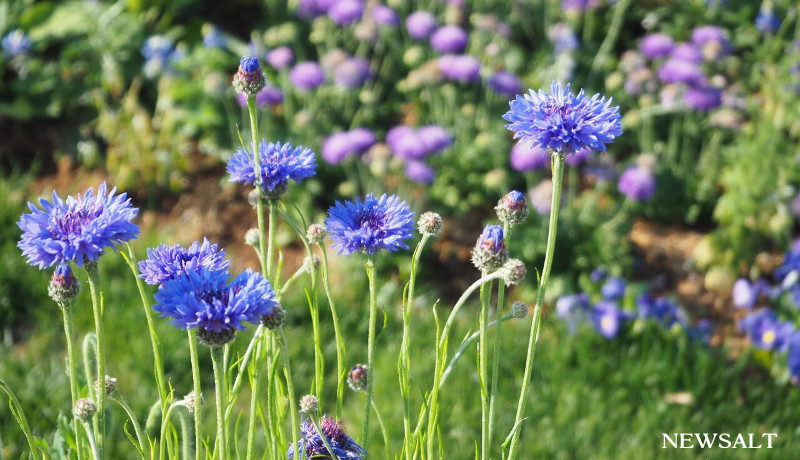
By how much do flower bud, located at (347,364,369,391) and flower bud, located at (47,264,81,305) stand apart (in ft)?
1.43

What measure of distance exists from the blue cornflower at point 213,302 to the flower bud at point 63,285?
193mm

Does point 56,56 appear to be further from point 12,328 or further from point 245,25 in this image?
point 12,328

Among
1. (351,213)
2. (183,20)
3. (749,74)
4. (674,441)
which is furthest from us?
(183,20)

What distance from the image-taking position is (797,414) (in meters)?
2.59

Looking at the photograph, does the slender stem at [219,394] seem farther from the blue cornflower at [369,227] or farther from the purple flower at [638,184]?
the purple flower at [638,184]

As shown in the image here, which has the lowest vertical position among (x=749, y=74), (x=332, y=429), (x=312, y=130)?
(x=332, y=429)

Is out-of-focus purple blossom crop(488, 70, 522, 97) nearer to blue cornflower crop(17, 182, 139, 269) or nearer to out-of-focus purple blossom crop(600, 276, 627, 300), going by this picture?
out-of-focus purple blossom crop(600, 276, 627, 300)

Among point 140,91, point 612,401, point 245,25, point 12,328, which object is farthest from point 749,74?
point 12,328

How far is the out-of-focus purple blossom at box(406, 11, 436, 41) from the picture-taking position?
3.71m

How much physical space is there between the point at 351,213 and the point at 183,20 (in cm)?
361

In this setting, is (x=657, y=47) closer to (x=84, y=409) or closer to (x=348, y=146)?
(x=348, y=146)

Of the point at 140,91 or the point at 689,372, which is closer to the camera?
the point at 689,372

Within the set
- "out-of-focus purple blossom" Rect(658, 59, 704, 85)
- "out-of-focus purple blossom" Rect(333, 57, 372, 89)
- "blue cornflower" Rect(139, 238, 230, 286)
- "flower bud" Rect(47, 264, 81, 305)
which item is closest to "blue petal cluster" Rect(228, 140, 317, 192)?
"blue cornflower" Rect(139, 238, 230, 286)

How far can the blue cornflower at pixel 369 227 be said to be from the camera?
4.17 feet
